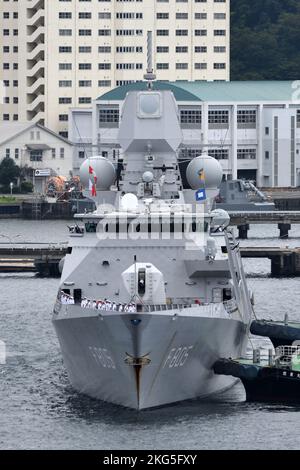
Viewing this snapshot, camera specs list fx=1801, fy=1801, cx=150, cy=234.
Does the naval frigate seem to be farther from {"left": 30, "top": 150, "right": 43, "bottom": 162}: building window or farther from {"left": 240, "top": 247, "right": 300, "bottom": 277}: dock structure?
{"left": 30, "top": 150, "right": 43, "bottom": 162}: building window

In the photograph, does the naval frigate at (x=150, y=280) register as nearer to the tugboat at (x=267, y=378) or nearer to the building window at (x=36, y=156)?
the tugboat at (x=267, y=378)

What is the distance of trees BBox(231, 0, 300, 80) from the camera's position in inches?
6964

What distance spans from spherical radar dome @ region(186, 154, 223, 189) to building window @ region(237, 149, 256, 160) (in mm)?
88275

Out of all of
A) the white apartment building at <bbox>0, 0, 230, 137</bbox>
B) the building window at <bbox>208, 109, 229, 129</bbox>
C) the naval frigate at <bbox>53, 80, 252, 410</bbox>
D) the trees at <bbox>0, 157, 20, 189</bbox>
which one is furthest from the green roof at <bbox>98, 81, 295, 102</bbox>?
the naval frigate at <bbox>53, 80, 252, 410</bbox>

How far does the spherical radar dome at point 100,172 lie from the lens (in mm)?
65312

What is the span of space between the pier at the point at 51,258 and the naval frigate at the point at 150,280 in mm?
31341

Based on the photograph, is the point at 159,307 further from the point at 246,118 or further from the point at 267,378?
the point at 246,118

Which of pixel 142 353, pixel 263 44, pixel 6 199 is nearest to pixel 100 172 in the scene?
pixel 142 353

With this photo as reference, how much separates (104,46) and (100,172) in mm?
97197

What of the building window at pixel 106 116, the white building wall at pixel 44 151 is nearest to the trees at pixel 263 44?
the white building wall at pixel 44 151

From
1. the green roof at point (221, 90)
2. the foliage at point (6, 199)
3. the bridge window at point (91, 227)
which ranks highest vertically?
the green roof at point (221, 90)
